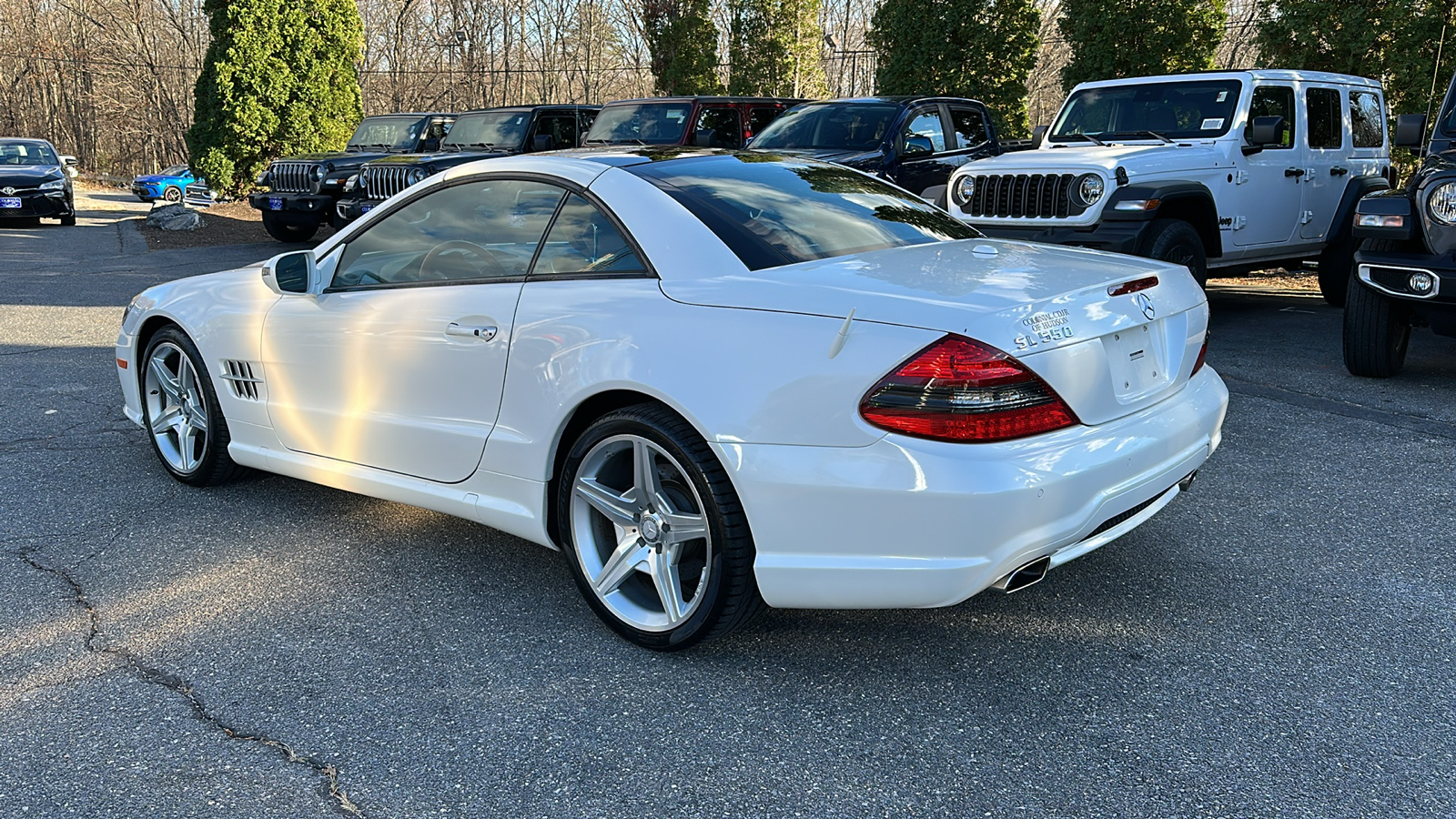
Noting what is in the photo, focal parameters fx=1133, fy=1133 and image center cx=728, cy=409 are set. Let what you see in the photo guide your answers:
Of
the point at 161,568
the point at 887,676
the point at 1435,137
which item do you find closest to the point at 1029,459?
the point at 887,676

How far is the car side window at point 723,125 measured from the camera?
1336 cm

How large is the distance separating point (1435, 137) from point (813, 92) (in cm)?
1525

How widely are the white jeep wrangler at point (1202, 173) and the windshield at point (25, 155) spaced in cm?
1785

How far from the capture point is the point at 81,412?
6.36 meters

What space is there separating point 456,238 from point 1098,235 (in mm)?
5411

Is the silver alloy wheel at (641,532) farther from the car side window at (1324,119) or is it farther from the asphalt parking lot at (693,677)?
the car side window at (1324,119)

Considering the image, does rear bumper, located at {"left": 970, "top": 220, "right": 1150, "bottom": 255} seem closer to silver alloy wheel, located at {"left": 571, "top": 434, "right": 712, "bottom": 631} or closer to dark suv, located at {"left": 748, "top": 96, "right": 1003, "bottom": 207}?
dark suv, located at {"left": 748, "top": 96, "right": 1003, "bottom": 207}

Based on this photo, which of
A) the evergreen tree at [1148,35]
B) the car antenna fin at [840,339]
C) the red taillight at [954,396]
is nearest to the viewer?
the red taillight at [954,396]

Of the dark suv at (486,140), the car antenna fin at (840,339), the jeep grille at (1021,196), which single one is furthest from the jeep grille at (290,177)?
the car antenna fin at (840,339)

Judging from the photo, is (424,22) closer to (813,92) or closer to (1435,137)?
(813,92)

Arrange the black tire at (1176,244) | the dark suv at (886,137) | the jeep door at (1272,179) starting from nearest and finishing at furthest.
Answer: the black tire at (1176,244)
the jeep door at (1272,179)
the dark suv at (886,137)

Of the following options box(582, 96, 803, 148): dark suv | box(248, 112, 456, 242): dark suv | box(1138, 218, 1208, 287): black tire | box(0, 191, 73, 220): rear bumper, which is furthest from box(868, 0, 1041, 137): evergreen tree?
box(0, 191, 73, 220): rear bumper

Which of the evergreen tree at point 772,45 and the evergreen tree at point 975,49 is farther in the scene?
the evergreen tree at point 772,45

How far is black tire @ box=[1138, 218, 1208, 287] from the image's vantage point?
8008mm
